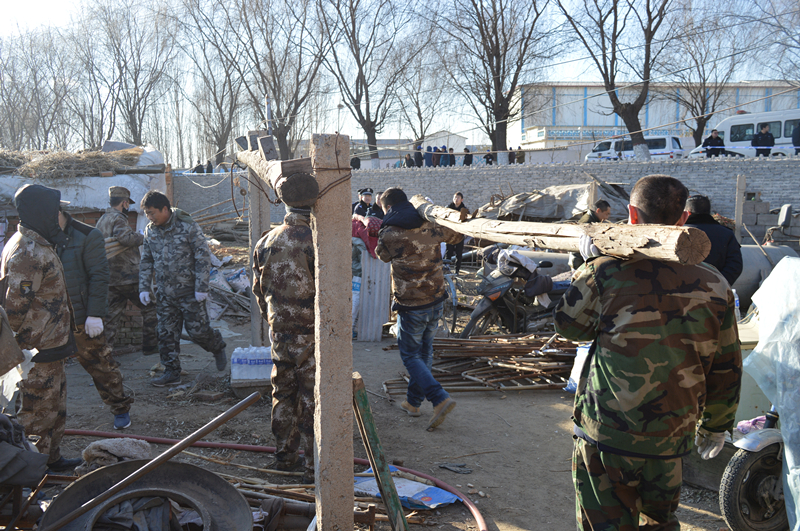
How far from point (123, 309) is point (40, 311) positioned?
303 centimetres

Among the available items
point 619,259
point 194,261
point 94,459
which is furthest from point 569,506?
point 194,261

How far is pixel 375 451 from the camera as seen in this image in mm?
2719

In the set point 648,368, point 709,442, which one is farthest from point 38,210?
point 709,442

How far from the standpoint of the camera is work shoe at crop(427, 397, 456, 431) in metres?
4.79

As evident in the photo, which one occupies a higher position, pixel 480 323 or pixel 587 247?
pixel 587 247

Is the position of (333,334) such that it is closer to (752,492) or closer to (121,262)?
(752,492)

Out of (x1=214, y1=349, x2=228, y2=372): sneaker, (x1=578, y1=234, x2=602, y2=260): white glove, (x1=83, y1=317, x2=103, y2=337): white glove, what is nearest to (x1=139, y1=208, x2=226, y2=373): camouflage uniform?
(x1=214, y1=349, x2=228, y2=372): sneaker

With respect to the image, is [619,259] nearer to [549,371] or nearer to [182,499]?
[182,499]

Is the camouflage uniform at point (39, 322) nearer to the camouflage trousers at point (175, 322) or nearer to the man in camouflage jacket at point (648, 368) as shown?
the camouflage trousers at point (175, 322)

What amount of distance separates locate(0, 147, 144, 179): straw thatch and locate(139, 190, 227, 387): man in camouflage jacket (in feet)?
16.7

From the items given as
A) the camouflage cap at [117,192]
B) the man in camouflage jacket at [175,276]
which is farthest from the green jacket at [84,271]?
the camouflage cap at [117,192]

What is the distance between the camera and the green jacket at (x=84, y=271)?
448 cm

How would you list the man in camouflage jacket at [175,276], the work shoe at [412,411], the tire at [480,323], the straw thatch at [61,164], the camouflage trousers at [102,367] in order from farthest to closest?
the straw thatch at [61,164] < the tire at [480,323] < the man in camouflage jacket at [175,276] < the work shoe at [412,411] < the camouflage trousers at [102,367]

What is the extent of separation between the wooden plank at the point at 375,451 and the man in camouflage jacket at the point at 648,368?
91cm
